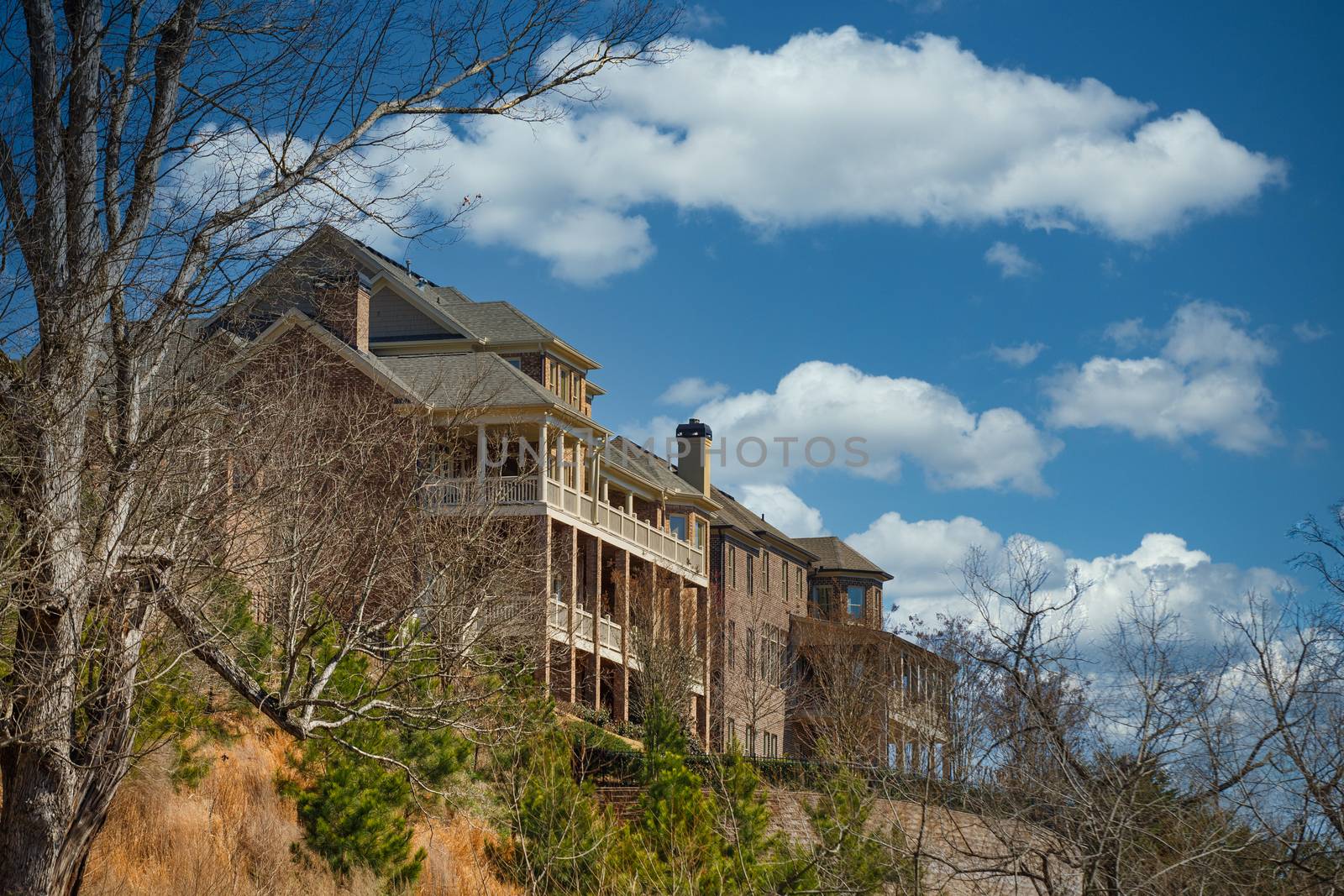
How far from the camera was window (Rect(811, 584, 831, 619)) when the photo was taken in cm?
5612

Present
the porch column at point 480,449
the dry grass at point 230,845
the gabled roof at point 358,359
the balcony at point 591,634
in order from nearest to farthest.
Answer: the dry grass at point 230,845 → the porch column at point 480,449 → the gabled roof at point 358,359 → the balcony at point 591,634

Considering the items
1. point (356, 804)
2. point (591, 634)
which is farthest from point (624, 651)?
point (356, 804)

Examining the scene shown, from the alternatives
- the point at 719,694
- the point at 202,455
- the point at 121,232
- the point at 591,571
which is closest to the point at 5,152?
the point at 121,232

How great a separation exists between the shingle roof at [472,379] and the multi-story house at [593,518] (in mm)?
79

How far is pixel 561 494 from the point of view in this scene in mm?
35500

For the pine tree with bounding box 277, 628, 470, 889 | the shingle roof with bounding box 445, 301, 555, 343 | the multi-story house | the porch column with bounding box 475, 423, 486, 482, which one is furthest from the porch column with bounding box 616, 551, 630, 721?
the pine tree with bounding box 277, 628, 470, 889

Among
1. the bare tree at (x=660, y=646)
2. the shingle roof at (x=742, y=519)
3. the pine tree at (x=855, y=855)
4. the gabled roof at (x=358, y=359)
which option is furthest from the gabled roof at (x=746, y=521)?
the pine tree at (x=855, y=855)

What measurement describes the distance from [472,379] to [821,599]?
90.5ft

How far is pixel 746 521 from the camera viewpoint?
173 feet

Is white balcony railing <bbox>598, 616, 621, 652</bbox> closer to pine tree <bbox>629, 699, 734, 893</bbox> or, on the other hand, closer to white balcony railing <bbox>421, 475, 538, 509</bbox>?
white balcony railing <bbox>421, 475, 538, 509</bbox>

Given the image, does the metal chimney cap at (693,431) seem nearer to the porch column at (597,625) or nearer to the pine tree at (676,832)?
the porch column at (597,625)

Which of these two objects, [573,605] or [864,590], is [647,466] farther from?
[864,590]

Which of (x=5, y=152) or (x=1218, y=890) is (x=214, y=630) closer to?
(x=5, y=152)

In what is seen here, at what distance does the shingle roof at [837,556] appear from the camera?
58.8 m
